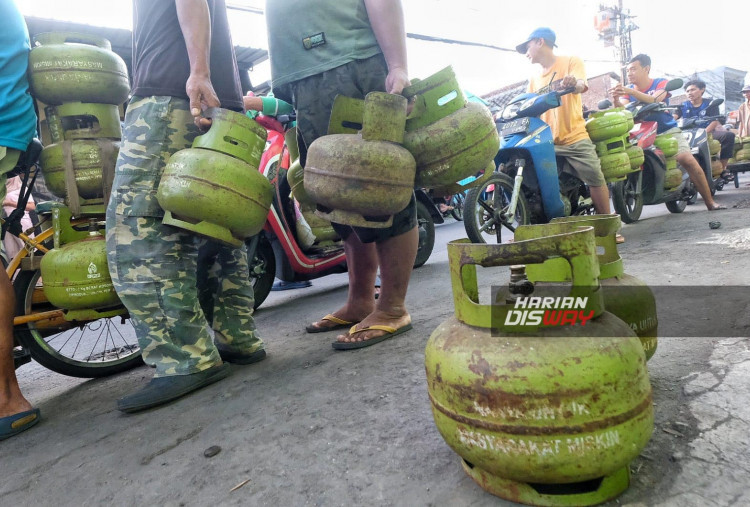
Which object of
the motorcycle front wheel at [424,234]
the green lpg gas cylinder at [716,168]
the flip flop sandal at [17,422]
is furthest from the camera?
the green lpg gas cylinder at [716,168]

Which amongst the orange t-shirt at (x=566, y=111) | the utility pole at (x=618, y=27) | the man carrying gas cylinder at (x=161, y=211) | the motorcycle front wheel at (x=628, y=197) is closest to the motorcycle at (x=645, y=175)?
the motorcycle front wheel at (x=628, y=197)

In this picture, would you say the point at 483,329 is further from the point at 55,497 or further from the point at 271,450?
the point at 55,497

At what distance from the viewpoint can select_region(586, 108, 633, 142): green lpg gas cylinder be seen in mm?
4617

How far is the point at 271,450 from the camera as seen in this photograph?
1.32 metres

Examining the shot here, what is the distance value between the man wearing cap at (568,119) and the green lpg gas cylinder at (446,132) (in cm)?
285

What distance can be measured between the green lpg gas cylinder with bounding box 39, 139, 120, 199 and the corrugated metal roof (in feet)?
14.1

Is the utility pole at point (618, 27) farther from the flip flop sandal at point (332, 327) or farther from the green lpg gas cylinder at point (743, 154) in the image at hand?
the flip flop sandal at point (332, 327)

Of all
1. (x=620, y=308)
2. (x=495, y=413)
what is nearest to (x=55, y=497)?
(x=495, y=413)

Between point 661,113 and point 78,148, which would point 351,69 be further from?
point 661,113

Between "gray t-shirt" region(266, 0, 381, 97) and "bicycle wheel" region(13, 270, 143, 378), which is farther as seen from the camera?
"bicycle wheel" region(13, 270, 143, 378)

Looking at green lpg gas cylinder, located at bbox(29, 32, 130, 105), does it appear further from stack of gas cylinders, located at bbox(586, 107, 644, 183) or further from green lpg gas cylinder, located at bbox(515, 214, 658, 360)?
stack of gas cylinders, located at bbox(586, 107, 644, 183)

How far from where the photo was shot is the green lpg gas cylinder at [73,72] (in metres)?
2.04

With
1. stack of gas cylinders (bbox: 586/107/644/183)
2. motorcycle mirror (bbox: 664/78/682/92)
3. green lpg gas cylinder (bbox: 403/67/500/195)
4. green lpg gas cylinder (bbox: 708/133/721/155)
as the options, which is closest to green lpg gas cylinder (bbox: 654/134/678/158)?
motorcycle mirror (bbox: 664/78/682/92)

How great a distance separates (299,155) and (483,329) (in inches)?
64.3
